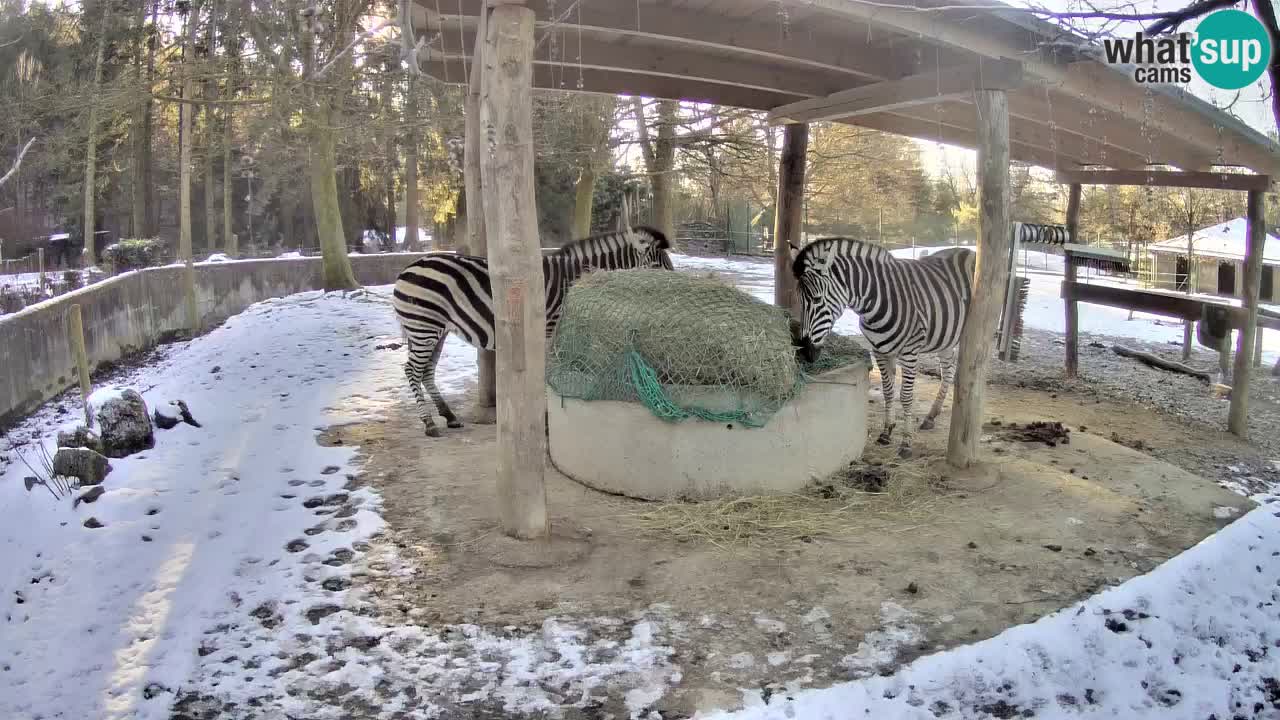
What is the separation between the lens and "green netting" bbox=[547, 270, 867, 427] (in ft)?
18.8

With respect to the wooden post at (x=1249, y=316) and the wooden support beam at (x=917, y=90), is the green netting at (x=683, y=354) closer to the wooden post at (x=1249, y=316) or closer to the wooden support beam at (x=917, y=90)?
the wooden support beam at (x=917, y=90)

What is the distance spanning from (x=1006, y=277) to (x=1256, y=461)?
11.0 feet

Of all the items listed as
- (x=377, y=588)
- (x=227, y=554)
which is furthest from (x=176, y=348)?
(x=377, y=588)

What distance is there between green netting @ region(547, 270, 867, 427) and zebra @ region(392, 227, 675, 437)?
1.48 meters

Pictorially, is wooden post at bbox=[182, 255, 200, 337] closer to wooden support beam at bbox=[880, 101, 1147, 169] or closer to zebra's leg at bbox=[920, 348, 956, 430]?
wooden support beam at bbox=[880, 101, 1147, 169]

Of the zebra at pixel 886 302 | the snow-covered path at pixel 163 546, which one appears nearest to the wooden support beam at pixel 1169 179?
the zebra at pixel 886 302

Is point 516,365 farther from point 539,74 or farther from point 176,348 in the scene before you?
point 176,348

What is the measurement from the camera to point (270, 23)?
1490 cm

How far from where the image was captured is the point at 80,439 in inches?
249

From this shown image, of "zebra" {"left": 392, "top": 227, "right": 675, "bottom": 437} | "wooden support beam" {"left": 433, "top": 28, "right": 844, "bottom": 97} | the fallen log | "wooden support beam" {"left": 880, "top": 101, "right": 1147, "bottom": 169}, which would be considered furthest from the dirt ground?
the fallen log

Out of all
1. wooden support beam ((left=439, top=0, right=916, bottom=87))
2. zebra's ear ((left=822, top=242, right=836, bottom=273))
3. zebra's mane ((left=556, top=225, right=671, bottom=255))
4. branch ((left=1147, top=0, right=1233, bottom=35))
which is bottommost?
zebra's ear ((left=822, top=242, right=836, bottom=273))

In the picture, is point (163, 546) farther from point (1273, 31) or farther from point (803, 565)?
point (1273, 31)

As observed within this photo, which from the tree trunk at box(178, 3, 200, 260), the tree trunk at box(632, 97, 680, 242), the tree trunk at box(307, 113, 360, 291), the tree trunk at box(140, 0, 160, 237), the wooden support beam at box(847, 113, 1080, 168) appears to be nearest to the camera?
the wooden support beam at box(847, 113, 1080, 168)

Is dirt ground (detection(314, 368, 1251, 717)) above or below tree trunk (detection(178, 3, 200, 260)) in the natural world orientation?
below
